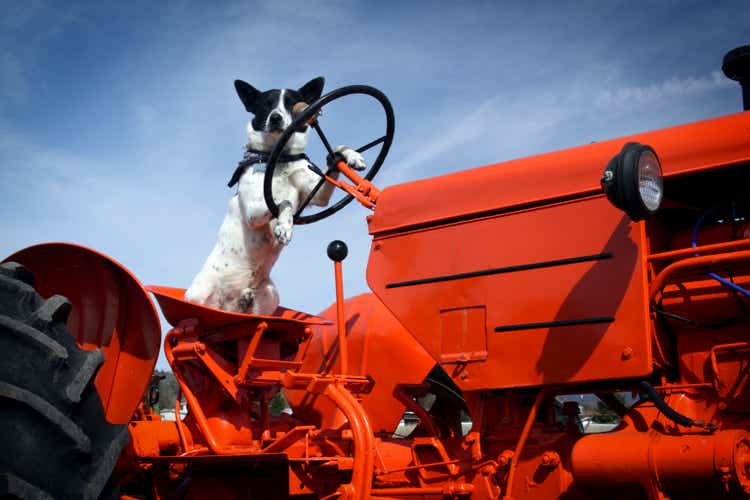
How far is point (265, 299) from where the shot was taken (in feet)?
16.5

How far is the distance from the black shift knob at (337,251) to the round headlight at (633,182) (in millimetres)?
1686

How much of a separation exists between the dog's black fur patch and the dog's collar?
0.16 meters

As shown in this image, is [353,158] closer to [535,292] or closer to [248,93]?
[248,93]

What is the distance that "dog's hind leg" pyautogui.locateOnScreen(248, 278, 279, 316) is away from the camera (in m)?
4.99

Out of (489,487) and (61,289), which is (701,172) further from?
(61,289)

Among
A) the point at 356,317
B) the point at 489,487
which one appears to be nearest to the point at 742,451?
the point at 489,487

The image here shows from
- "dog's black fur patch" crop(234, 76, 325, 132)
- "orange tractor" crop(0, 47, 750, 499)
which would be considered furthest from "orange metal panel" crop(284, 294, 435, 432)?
"dog's black fur patch" crop(234, 76, 325, 132)

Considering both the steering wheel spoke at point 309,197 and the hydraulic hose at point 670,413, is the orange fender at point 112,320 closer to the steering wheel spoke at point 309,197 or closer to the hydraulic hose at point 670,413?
the steering wheel spoke at point 309,197

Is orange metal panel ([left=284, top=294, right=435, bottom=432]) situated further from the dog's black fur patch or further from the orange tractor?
the dog's black fur patch

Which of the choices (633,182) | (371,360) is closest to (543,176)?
(633,182)

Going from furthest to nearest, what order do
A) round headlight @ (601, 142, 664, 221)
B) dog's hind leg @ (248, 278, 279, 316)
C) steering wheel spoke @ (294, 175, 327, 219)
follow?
dog's hind leg @ (248, 278, 279, 316) → steering wheel spoke @ (294, 175, 327, 219) → round headlight @ (601, 142, 664, 221)

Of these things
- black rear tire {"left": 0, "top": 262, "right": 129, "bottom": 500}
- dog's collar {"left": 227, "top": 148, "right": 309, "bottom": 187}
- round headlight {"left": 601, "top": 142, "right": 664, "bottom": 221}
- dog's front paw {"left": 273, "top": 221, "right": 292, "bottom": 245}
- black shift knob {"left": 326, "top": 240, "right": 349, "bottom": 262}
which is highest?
dog's collar {"left": 227, "top": 148, "right": 309, "bottom": 187}

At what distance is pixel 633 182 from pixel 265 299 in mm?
2697

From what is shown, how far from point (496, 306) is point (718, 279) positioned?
878mm
